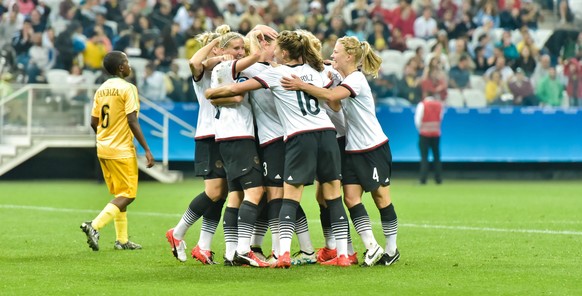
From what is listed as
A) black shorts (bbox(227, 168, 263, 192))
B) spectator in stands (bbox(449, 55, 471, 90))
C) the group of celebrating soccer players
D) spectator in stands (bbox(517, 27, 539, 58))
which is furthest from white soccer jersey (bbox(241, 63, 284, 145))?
spectator in stands (bbox(517, 27, 539, 58))

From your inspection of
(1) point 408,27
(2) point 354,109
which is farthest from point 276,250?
(1) point 408,27

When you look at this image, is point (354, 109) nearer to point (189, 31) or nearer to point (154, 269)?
point (154, 269)

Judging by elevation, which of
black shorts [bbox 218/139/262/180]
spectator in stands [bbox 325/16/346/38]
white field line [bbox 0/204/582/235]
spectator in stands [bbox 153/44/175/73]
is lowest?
white field line [bbox 0/204/582/235]

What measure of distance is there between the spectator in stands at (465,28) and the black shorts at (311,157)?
19.1 meters

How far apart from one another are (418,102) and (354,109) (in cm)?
1581

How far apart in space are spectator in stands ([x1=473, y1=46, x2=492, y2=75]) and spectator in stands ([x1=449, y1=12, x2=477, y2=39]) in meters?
0.97

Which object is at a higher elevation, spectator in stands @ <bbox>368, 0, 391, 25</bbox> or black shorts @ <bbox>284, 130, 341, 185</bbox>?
spectator in stands @ <bbox>368, 0, 391, 25</bbox>

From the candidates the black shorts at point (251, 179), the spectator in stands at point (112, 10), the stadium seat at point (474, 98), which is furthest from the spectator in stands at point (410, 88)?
the black shorts at point (251, 179)

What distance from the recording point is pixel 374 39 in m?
27.8

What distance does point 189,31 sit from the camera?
26859 millimetres

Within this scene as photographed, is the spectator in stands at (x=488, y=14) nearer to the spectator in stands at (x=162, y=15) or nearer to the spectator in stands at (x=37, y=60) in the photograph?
the spectator in stands at (x=162, y=15)

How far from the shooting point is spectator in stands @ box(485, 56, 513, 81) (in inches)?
1030

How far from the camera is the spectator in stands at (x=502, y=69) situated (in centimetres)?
2617

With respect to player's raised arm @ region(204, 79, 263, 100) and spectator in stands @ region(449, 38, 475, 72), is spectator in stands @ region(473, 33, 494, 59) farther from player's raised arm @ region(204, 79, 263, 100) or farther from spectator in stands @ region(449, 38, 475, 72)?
player's raised arm @ region(204, 79, 263, 100)
